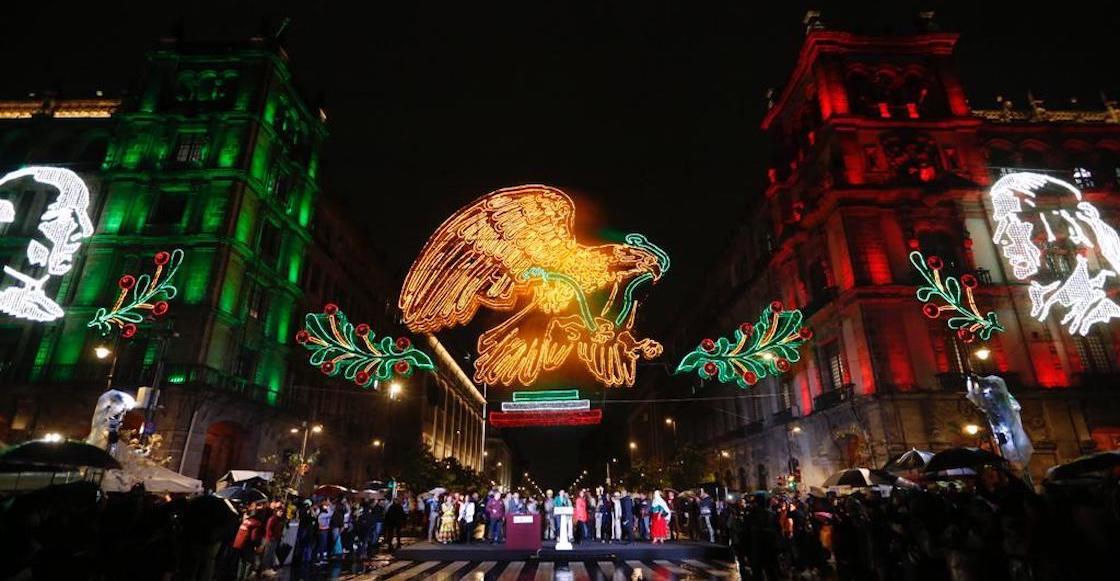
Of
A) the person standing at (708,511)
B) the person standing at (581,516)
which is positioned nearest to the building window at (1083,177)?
the person standing at (708,511)

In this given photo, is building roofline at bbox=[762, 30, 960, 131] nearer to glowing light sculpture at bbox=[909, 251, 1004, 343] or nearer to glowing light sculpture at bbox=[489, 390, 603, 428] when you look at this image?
glowing light sculpture at bbox=[909, 251, 1004, 343]

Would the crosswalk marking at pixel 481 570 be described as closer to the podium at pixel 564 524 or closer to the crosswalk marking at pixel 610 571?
the podium at pixel 564 524

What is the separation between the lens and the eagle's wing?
16.0m

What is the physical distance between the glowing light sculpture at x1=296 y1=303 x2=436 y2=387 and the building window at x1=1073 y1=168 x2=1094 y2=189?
3790 centimetres

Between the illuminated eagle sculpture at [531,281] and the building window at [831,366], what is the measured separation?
17.6 meters

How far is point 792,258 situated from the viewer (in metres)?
35.2

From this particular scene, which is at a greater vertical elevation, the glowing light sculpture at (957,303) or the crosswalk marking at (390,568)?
the glowing light sculpture at (957,303)

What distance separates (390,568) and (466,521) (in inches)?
243

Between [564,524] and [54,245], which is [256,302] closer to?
[54,245]

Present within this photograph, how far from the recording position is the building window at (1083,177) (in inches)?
1233

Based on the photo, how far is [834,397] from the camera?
2827 cm

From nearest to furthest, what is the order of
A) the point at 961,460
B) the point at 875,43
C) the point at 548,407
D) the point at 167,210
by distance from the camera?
the point at 961,460, the point at 548,407, the point at 167,210, the point at 875,43

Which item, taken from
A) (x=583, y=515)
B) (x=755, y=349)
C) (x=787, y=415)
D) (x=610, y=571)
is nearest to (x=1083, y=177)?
(x=787, y=415)

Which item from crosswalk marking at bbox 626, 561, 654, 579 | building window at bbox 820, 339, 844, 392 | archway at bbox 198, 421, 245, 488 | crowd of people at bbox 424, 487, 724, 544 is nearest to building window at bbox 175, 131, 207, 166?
archway at bbox 198, 421, 245, 488
